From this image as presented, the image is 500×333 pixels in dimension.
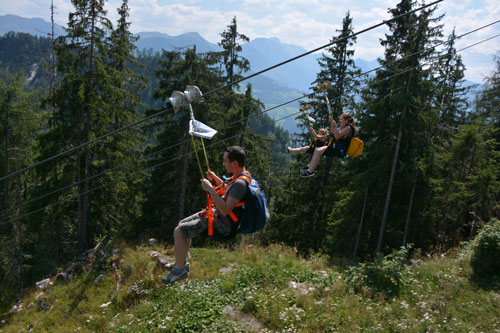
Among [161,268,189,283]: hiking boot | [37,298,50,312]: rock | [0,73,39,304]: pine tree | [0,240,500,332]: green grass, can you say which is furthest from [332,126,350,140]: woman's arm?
[0,73,39,304]: pine tree

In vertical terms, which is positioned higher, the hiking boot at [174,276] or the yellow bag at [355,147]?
the yellow bag at [355,147]

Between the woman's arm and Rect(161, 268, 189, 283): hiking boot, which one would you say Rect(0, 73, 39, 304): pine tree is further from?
the woman's arm

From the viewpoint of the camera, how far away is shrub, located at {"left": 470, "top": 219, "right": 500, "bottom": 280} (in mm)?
7945

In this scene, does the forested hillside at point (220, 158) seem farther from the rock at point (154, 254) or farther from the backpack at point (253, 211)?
the backpack at point (253, 211)

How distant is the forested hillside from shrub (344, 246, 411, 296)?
6.79 m

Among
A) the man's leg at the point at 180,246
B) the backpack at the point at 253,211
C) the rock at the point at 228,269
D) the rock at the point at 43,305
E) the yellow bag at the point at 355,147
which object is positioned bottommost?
the rock at the point at 43,305

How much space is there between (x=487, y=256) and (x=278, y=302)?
5.69 meters

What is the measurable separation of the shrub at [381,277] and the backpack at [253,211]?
453 centimetres

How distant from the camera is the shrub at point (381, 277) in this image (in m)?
7.72

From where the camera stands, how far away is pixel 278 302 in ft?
23.5

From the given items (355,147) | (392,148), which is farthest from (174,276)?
(392,148)

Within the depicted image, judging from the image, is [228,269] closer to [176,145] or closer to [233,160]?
[233,160]

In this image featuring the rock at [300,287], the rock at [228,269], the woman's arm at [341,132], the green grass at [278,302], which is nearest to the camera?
the green grass at [278,302]

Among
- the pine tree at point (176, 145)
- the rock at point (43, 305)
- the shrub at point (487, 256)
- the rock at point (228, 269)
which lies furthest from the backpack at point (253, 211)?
the pine tree at point (176, 145)
